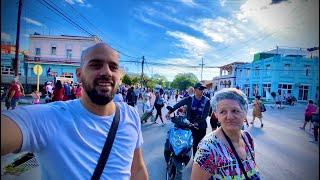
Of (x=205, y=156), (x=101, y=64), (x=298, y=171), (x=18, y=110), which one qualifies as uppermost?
(x=101, y=64)

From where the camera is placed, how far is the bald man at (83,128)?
57.0 inches

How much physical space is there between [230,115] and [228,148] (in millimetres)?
260

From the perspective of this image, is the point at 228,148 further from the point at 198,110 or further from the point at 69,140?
the point at 198,110

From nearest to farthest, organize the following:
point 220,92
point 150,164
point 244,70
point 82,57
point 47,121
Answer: point 47,121 < point 82,57 < point 220,92 < point 150,164 < point 244,70

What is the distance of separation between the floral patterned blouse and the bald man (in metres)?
0.48

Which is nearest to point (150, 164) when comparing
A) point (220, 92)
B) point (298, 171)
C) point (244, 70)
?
point (298, 171)

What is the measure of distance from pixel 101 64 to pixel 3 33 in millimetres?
586

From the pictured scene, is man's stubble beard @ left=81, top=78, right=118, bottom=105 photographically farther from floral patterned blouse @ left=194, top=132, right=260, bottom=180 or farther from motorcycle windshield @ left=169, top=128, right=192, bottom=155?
motorcycle windshield @ left=169, top=128, right=192, bottom=155

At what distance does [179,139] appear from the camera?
474 centimetres

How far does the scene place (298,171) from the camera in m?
6.22

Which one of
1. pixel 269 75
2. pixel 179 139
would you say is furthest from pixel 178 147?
pixel 269 75

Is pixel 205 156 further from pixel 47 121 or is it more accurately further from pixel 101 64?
pixel 47 121

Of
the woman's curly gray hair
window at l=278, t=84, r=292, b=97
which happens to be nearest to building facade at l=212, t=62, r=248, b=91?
window at l=278, t=84, r=292, b=97

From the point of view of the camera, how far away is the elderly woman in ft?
7.12
